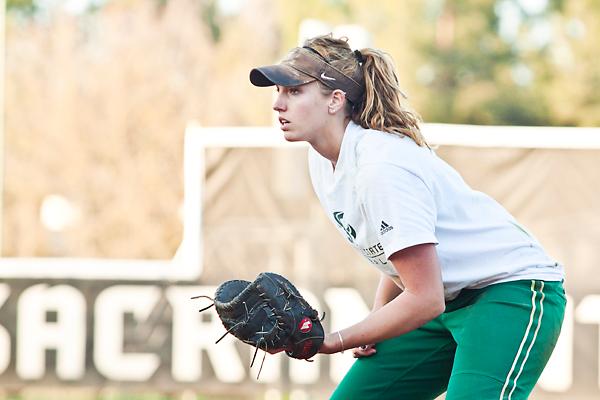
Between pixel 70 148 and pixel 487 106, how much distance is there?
1013 cm

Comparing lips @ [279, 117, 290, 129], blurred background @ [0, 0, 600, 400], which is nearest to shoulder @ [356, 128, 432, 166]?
lips @ [279, 117, 290, 129]

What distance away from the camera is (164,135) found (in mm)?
13734

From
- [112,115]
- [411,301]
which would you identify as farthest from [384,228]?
[112,115]

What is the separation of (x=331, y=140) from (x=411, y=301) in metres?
0.61

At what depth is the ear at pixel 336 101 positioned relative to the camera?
3613 mm

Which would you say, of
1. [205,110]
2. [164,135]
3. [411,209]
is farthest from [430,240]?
[205,110]

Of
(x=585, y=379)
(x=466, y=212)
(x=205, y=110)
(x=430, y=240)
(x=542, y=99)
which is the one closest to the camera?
(x=430, y=240)

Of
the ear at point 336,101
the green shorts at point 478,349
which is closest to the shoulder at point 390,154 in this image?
the ear at point 336,101

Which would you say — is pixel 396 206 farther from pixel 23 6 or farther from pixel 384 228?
pixel 23 6

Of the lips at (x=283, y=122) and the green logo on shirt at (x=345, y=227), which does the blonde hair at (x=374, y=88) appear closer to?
the lips at (x=283, y=122)

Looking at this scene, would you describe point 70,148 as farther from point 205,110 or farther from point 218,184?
point 218,184

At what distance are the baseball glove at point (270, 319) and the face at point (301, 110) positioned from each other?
0.48 m

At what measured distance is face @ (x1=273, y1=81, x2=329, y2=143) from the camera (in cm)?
355

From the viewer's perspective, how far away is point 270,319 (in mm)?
3389
